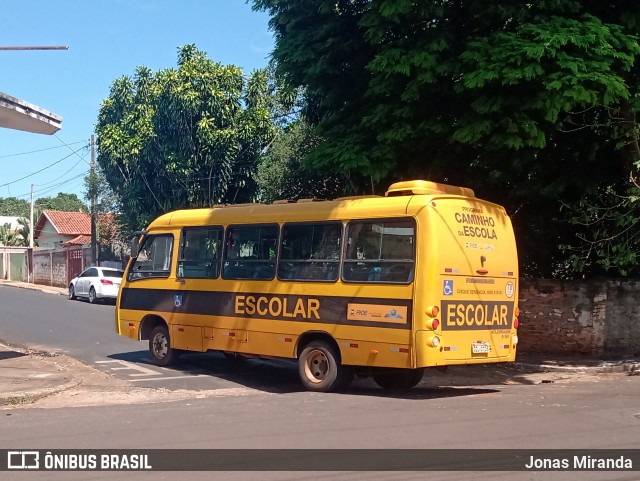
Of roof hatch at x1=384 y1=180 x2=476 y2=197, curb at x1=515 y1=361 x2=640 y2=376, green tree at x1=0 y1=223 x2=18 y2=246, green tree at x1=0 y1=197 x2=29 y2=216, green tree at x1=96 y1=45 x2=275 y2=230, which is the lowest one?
curb at x1=515 y1=361 x2=640 y2=376

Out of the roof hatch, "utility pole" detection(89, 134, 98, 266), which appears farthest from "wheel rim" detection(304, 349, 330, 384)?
"utility pole" detection(89, 134, 98, 266)

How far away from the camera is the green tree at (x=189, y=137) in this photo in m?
26.8

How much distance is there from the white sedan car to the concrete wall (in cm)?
1861

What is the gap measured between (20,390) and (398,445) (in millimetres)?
6307

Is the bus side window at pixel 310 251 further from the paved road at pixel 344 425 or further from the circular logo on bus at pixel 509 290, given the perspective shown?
the circular logo on bus at pixel 509 290

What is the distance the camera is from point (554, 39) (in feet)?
38.0

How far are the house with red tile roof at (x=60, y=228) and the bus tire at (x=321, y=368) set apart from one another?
5046cm

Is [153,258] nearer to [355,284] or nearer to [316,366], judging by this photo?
[316,366]

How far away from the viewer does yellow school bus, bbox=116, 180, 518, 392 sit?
10297 mm

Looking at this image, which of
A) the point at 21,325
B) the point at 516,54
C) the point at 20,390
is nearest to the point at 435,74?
the point at 516,54

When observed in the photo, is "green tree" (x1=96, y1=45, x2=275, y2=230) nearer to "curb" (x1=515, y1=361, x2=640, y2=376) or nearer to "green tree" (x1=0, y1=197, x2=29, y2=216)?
"curb" (x1=515, y1=361, x2=640, y2=376)

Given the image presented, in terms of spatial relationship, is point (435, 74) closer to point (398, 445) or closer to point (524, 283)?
point (524, 283)

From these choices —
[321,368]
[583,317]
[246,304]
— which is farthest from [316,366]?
[583,317]

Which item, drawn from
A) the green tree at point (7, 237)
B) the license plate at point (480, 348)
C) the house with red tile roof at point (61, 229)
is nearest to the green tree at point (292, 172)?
the license plate at point (480, 348)
